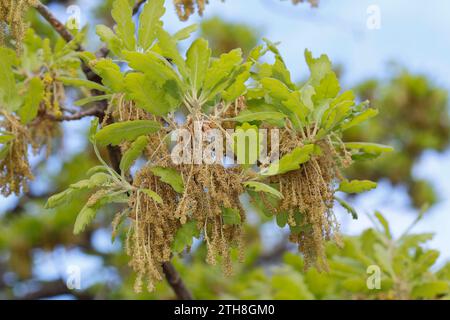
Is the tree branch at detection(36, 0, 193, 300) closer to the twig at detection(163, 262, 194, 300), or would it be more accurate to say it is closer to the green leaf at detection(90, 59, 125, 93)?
the twig at detection(163, 262, 194, 300)

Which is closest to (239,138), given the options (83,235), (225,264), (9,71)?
(225,264)

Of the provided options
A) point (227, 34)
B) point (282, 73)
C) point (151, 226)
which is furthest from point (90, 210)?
point (227, 34)

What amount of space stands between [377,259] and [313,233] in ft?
3.29

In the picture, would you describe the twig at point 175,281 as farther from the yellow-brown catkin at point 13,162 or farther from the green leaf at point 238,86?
Answer: the green leaf at point 238,86

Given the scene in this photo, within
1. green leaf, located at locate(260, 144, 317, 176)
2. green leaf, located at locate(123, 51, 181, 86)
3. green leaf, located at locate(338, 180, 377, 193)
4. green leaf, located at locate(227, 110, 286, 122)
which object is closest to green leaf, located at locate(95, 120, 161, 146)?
green leaf, located at locate(123, 51, 181, 86)

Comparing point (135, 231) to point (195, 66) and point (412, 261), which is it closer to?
point (195, 66)

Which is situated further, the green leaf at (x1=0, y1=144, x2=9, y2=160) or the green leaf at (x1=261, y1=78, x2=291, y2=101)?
the green leaf at (x1=0, y1=144, x2=9, y2=160)

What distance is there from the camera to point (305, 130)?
217cm

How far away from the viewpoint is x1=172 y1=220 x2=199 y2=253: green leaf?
2004 mm

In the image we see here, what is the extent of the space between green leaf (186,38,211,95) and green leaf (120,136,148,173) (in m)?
0.21

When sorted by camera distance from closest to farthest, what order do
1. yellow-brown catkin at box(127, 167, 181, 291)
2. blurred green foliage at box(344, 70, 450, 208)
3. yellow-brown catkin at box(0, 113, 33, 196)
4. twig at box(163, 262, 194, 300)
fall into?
yellow-brown catkin at box(127, 167, 181, 291) < yellow-brown catkin at box(0, 113, 33, 196) < twig at box(163, 262, 194, 300) < blurred green foliage at box(344, 70, 450, 208)

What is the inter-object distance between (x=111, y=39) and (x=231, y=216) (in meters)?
0.63

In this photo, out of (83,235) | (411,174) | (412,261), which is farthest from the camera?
(411,174)

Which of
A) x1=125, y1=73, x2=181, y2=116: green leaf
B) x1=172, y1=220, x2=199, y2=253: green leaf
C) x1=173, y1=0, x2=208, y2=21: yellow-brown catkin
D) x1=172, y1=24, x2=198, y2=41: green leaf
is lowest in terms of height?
x1=172, y1=220, x2=199, y2=253: green leaf
